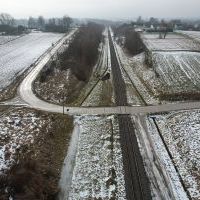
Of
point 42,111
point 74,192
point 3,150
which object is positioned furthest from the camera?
point 42,111

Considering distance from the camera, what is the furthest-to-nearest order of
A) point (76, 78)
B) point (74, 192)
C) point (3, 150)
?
point (76, 78), point (3, 150), point (74, 192)

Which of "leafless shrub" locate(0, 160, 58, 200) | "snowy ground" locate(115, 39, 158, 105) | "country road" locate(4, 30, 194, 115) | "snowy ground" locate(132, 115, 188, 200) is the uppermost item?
"leafless shrub" locate(0, 160, 58, 200)

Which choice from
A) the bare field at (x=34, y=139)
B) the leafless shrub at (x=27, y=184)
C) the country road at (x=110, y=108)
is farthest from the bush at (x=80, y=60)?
the leafless shrub at (x=27, y=184)

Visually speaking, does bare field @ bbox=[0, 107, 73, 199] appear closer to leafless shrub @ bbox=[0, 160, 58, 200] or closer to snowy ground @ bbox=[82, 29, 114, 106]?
leafless shrub @ bbox=[0, 160, 58, 200]

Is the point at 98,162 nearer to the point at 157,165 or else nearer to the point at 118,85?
the point at 157,165

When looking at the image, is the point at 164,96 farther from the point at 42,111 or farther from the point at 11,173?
the point at 11,173

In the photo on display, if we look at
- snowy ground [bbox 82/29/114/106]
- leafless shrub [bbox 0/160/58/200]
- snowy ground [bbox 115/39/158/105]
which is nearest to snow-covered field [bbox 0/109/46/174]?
leafless shrub [bbox 0/160/58/200]

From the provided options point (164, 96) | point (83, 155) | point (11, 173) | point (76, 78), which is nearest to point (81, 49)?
point (76, 78)
